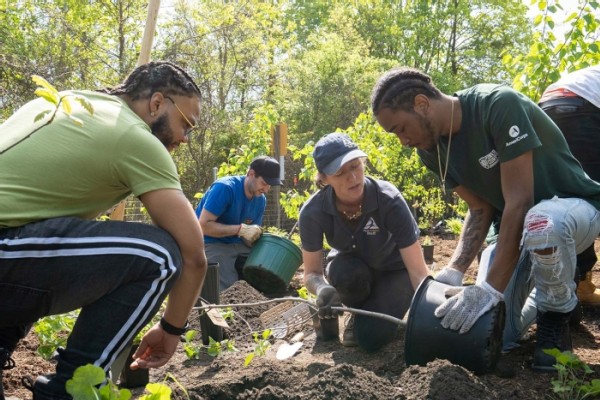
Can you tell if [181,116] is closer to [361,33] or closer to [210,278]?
[210,278]

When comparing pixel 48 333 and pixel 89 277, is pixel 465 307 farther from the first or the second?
pixel 48 333

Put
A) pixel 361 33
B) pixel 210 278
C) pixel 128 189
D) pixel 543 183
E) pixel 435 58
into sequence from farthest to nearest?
pixel 435 58 → pixel 361 33 → pixel 210 278 → pixel 543 183 → pixel 128 189

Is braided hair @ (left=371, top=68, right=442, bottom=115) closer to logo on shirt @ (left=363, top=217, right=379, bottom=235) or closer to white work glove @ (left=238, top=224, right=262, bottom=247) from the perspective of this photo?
logo on shirt @ (left=363, top=217, right=379, bottom=235)

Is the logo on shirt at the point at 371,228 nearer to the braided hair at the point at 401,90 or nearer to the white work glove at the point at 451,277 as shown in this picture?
the white work glove at the point at 451,277

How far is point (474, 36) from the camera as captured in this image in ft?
85.1

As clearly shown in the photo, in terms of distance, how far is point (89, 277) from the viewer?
6.22 feet

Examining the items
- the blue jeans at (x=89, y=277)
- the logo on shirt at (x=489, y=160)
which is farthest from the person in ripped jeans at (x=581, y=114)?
the blue jeans at (x=89, y=277)

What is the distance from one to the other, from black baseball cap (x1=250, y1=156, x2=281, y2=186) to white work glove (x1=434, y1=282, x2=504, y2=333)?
3.17 meters

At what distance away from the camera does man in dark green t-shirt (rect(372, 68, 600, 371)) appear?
246 cm

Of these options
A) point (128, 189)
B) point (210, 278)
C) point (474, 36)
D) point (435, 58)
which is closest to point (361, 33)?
point (435, 58)

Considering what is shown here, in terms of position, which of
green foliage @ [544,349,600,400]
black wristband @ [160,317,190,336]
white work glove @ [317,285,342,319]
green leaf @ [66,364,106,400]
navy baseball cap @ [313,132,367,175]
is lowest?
white work glove @ [317,285,342,319]

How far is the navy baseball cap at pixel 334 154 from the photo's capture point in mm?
3180

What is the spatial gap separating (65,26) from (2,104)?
2.07 meters

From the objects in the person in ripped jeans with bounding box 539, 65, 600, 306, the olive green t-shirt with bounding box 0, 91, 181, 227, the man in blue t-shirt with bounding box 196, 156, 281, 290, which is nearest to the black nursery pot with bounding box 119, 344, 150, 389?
the olive green t-shirt with bounding box 0, 91, 181, 227
